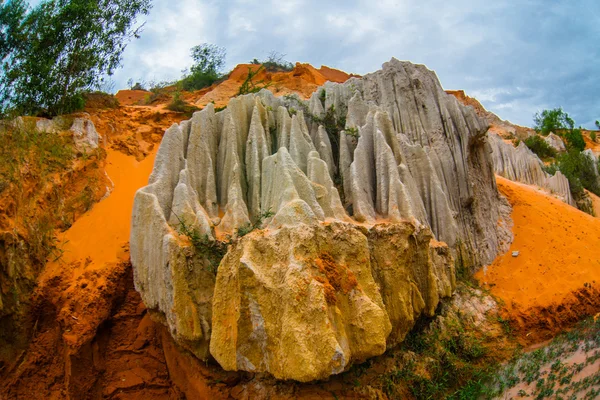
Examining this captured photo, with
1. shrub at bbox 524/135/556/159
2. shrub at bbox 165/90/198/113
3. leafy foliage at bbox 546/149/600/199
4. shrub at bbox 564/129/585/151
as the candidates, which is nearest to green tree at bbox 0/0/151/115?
shrub at bbox 165/90/198/113

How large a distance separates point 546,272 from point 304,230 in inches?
339

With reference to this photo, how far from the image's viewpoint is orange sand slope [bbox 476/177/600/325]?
1130 cm

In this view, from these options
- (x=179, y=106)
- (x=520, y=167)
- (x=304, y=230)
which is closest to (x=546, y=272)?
(x=304, y=230)

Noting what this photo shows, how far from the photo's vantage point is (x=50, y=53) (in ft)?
49.4

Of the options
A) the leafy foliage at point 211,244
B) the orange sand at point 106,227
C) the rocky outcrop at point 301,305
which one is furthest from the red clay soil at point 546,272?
the orange sand at point 106,227

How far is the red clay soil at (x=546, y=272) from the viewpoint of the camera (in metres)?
10.9

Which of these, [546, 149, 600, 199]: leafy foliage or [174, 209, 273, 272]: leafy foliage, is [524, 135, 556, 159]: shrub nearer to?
[546, 149, 600, 199]: leafy foliage

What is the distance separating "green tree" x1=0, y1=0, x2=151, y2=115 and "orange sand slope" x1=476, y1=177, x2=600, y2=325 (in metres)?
14.7

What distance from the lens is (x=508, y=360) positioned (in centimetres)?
940

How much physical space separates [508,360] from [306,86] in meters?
19.2

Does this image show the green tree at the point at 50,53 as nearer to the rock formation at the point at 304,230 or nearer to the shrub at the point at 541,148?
the rock formation at the point at 304,230

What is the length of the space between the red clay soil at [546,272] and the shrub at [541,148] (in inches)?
922

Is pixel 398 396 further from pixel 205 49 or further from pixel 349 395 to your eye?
pixel 205 49

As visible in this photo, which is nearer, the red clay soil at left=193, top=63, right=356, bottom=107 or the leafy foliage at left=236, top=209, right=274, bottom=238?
the leafy foliage at left=236, top=209, right=274, bottom=238
